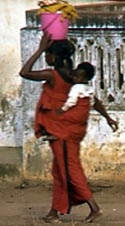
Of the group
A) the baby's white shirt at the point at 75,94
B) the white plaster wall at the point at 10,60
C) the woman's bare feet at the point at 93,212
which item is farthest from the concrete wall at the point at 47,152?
the baby's white shirt at the point at 75,94

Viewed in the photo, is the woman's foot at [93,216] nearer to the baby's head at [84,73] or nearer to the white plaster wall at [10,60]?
the baby's head at [84,73]

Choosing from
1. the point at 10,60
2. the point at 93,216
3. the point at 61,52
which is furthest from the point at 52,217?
the point at 10,60

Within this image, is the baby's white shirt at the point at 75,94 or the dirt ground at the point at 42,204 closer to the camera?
the baby's white shirt at the point at 75,94

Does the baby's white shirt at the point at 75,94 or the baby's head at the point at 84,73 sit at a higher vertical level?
the baby's head at the point at 84,73

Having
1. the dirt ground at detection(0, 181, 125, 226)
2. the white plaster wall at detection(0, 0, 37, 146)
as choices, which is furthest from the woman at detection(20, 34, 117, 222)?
the white plaster wall at detection(0, 0, 37, 146)

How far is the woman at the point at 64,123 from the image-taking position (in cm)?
769

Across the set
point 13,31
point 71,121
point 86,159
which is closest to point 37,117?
point 71,121

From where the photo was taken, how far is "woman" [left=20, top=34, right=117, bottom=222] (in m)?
7.69

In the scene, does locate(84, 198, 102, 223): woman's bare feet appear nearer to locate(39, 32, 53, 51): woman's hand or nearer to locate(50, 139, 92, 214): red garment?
locate(50, 139, 92, 214): red garment

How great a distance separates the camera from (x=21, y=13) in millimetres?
10820

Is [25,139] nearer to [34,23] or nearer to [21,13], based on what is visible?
[34,23]

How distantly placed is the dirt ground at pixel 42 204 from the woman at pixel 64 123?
0.30 m

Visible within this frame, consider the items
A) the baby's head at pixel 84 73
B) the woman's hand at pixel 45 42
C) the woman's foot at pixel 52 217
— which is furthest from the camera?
the woman's foot at pixel 52 217

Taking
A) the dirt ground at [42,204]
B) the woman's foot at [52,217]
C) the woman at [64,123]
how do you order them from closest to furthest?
the woman at [64,123], the woman's foot at [52,217], the dirt ground at [42,204]
